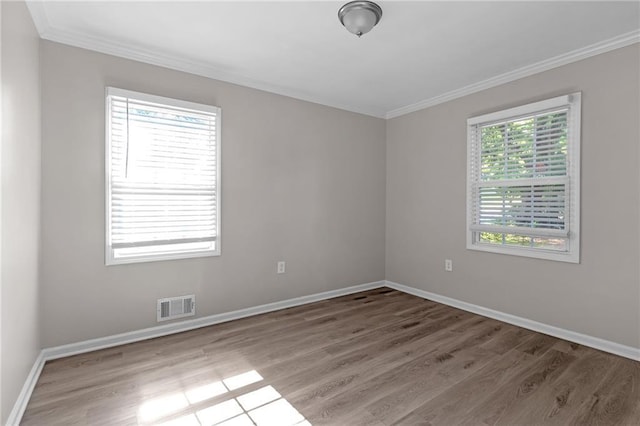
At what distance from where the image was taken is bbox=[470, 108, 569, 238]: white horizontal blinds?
9.53 feet

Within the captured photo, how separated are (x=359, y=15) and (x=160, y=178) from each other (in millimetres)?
2121

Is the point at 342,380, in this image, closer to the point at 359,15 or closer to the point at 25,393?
the point at 25,393

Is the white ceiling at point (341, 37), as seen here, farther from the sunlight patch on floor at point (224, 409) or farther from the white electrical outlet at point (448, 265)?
the sunlight patch on floor at point (224, 409)

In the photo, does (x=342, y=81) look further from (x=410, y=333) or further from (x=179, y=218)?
(x=410, y=333)

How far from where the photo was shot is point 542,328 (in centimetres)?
300

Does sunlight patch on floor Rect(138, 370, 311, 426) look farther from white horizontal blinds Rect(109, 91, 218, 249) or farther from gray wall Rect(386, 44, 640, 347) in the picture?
gray wall Rect(386, 44, 640, 347)

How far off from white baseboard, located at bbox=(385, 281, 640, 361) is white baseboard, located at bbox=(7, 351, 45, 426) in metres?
3.79

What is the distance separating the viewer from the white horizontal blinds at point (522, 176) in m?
2.90

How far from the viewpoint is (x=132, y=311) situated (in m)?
2.78

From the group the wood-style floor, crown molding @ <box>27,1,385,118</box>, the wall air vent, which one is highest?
crown molding @ <box>27,1,385,118</box>

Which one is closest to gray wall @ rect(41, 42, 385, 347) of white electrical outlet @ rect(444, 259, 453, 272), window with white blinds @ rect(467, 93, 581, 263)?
white electrical outlet @ rect(444, 259, 453, 272)

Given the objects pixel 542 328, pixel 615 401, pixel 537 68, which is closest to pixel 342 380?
pixel 615 401

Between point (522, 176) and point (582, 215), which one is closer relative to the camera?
point (582, 215)

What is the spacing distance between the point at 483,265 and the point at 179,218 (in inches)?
Result: 126
